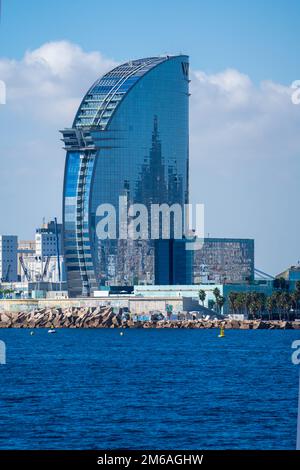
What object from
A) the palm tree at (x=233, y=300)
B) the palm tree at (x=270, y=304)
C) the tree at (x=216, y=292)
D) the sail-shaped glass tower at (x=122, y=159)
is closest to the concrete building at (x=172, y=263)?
the sail-shaped glass tower at (x=122, y=159)

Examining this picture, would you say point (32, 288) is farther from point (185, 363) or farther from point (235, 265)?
point (185, 363)

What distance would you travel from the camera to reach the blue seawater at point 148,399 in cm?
3662

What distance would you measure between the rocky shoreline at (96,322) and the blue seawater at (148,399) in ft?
169

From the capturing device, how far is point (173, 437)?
36875 millimetres

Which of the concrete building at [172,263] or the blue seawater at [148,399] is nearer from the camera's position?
the blue seawater at [148,399]

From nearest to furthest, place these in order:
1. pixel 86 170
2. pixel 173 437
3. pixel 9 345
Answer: pixel 173 437 → pixel 9 345 → pixel 86 170

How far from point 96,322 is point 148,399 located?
10097cm

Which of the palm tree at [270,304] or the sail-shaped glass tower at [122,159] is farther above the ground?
the sail-shaped glass tower at [122,159]

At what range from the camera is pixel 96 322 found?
149875mm

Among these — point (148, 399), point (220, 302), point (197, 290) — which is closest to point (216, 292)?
point (220, 302)
